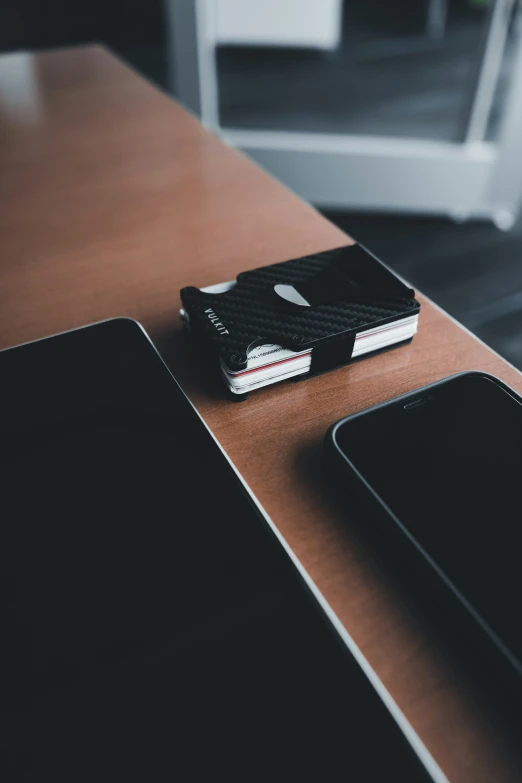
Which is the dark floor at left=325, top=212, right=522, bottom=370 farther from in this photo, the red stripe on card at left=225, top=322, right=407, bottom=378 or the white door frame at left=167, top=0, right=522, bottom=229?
the red stripe on card at left=225, top=322, right=407, bottom=378

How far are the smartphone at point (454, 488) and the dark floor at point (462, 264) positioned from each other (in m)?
1.27

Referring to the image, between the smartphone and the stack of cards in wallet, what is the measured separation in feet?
0.32

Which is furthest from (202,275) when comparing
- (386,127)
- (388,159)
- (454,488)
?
(386,127)

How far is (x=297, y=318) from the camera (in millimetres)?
562

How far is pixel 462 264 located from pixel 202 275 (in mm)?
1540

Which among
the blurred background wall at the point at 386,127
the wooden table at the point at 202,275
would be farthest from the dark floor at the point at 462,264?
the wooden table at the point at 202,275

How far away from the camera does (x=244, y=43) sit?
376cm

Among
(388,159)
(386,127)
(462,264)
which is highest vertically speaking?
(388,159)

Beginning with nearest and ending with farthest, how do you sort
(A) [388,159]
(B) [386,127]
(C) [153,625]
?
(C) [153,625] → (A) [388,159] → (B) [386,127]

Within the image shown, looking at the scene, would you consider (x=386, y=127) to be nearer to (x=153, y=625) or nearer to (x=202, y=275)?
(x=202, y=275)

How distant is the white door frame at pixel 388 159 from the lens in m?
1.99

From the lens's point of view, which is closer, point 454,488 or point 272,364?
point 454,488

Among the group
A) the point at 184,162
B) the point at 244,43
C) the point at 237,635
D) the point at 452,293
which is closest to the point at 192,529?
the point at 237,635

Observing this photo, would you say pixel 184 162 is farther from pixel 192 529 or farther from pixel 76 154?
pixel 192 529
